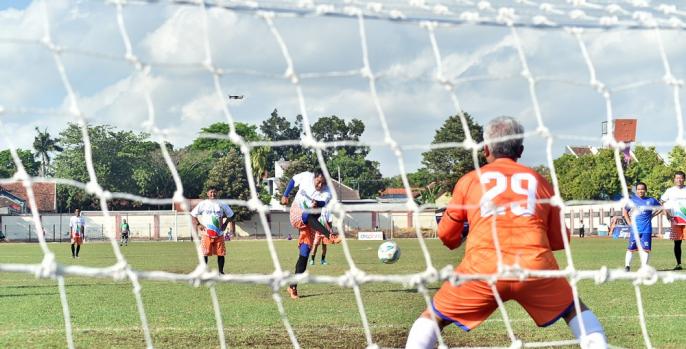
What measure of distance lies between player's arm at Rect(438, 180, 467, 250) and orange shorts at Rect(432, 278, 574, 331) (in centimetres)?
29

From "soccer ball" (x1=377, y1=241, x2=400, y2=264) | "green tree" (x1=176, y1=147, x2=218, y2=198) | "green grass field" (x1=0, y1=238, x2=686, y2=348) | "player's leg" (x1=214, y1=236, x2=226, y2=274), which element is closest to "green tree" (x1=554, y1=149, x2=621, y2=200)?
"green tree" (x1=176, y1=147, x2=218, y2=198)

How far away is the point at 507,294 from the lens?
15.4 feet

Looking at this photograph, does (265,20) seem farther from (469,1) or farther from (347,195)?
(347,195)

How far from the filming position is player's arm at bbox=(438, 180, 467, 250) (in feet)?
15.9

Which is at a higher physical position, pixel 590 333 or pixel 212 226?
pixel 212 226

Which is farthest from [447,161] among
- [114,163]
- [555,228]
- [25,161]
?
[555,228]

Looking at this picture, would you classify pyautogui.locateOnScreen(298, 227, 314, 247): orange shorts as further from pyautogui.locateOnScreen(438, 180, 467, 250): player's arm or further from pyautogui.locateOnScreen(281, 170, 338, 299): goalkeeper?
pyautogui.locateOnScreen(438, 180, 467, 250): player's arm

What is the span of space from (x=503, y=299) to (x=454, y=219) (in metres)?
0.49

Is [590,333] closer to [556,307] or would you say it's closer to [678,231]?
[556,307]

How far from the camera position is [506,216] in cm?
468

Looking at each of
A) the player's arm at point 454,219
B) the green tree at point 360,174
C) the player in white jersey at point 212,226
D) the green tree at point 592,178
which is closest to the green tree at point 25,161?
the green tree at point 360,174

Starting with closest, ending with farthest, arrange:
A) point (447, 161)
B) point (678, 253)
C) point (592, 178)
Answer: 1. point (678, 253)
2. point (592, 178)
3. point (447, 161)

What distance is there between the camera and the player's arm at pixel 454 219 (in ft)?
15.9

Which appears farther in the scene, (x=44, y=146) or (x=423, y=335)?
(x=44, y=146)
